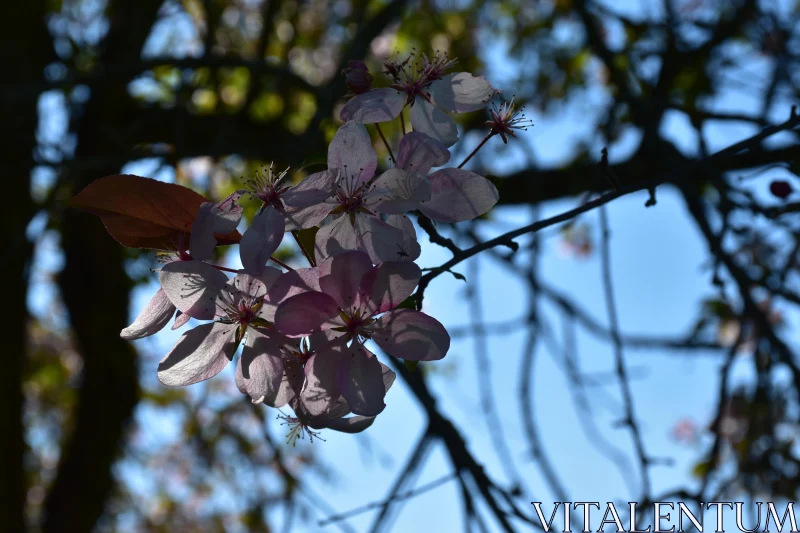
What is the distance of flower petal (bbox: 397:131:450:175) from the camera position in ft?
2.99

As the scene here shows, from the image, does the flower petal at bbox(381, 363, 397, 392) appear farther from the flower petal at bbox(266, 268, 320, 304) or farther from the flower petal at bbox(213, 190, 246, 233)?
the flower petal at bbox(213, 190, 246, 233)

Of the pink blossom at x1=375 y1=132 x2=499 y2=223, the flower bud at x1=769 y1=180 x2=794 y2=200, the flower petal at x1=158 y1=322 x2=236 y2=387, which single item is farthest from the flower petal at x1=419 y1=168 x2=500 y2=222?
the flower bud at x1=769 y1=180 x2=794 y2=200

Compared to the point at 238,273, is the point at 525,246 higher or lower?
higher

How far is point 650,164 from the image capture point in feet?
6.77

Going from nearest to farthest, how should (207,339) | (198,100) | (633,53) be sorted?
(207,339)
(633,53)
(198,100)

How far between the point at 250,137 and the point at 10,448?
66.8 inches

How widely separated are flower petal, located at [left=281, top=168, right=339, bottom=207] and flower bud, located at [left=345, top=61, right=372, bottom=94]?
0.66 feet

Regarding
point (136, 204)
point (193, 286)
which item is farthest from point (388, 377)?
point (136, 204)

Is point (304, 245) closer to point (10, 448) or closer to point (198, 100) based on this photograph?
point (10, 448)

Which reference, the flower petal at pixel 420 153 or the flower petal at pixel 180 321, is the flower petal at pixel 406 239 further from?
the flower petal at pixel 180 321

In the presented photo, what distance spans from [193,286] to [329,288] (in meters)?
0.19

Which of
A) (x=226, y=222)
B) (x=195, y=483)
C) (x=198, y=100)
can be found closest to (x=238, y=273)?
(x=226, y=222)

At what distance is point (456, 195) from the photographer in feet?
3.06

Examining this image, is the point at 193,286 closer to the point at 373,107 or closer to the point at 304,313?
the point at 304,313
